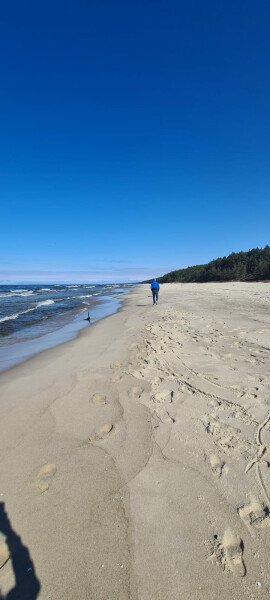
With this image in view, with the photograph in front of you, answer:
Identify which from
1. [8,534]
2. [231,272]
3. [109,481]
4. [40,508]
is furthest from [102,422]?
[231,272]

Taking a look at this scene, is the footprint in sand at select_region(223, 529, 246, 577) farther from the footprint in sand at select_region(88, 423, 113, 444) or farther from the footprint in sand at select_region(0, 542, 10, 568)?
the footprint in sand at select_region(88, 423, 113, 444)

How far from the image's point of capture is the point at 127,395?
526 cm

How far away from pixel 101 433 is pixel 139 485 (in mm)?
1190

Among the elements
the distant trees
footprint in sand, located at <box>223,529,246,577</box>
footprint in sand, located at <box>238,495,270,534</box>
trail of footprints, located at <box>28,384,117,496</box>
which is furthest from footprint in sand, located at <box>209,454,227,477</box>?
the distant trees

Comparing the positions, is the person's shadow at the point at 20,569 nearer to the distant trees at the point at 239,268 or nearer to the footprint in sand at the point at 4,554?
the footprint in sand at the point at 4,554

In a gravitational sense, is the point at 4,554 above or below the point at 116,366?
below

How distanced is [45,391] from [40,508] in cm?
314

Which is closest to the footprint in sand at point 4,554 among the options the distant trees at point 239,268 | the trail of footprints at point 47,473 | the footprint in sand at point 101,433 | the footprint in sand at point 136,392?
the trail of footprints at point 47,473

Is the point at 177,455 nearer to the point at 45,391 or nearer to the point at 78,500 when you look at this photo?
the point at 78,500

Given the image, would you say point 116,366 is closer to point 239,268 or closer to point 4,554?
point 4,554

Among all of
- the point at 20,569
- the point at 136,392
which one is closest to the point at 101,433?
the point at 136,392

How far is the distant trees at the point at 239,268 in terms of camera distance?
4827 centimetres

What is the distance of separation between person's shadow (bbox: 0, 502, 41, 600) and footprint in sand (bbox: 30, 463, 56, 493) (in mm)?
450

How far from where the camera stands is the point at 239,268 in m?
53.2
